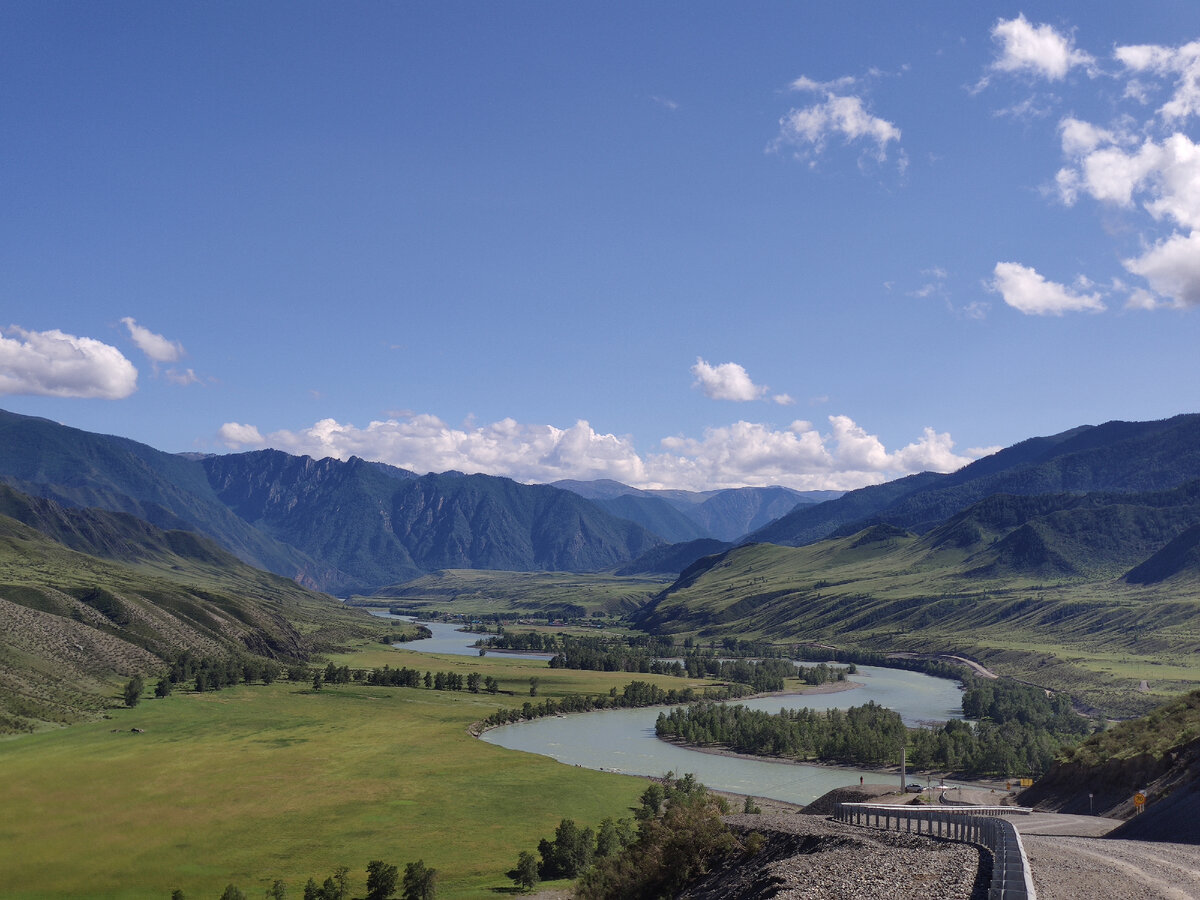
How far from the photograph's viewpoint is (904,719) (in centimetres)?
19775

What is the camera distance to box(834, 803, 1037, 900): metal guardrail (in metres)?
32.6

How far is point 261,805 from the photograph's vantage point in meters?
Answer: 120

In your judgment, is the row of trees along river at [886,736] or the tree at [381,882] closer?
the tree at [381,882]

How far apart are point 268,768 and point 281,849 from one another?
42.8 meters

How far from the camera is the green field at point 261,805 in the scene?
94.6 meters

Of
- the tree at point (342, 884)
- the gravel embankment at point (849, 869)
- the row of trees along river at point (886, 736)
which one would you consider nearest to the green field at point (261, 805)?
the tree at point (342, 884)

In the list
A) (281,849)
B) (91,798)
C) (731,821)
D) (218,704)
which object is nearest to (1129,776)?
(731,821)

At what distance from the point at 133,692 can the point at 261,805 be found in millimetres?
89236

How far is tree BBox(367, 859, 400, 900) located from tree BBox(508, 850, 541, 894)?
12742 mm

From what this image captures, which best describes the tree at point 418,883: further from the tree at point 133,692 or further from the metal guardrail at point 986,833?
the tree at point 133,692

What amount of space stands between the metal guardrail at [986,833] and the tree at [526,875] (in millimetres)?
42933

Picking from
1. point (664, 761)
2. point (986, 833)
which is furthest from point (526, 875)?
point (664, 761)

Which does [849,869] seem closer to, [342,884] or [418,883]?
[418,883]

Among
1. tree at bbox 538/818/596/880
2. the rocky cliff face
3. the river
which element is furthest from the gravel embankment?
the river
